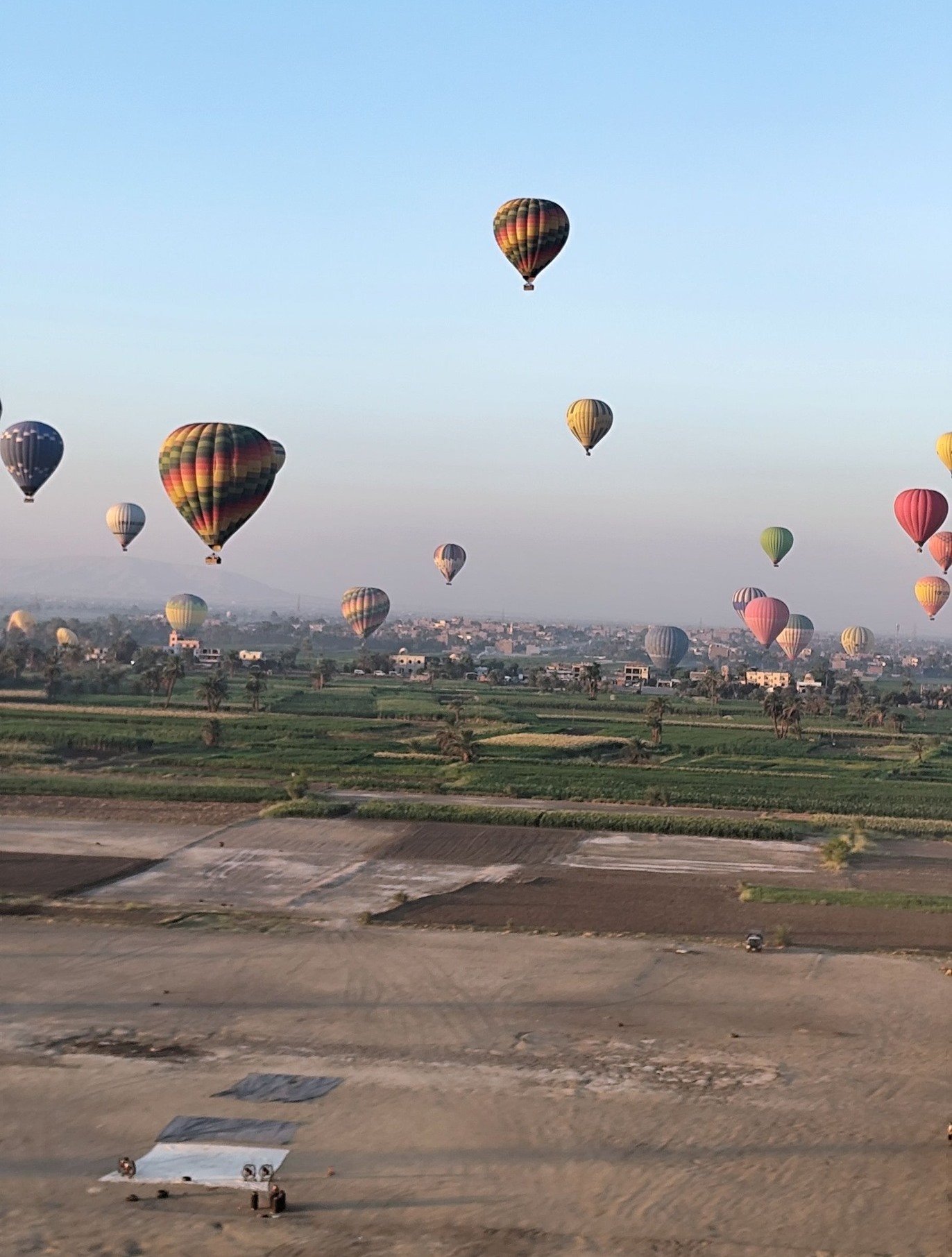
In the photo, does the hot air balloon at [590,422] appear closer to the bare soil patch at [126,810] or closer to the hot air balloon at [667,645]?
the bare soil patch at [126,810]

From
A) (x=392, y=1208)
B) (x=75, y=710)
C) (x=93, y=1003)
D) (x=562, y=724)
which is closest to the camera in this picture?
(x=392, y=1208)

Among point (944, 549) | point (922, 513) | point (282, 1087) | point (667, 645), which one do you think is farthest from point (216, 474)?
point (667, 645)

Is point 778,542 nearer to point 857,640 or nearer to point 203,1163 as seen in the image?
point 857,640

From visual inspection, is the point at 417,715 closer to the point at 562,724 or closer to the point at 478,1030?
the point at 562,724

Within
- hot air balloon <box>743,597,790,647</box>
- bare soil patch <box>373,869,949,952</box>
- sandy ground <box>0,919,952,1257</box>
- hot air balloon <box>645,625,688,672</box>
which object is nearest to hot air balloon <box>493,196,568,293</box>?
bare soil patch <box>373,869,949,952</box>

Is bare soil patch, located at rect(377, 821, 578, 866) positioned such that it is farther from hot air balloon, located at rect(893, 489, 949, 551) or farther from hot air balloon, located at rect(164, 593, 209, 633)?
hot air balloon, located at rect(164, 593, 209, 633)

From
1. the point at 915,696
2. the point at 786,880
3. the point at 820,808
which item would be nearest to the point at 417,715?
the point at 820,808
